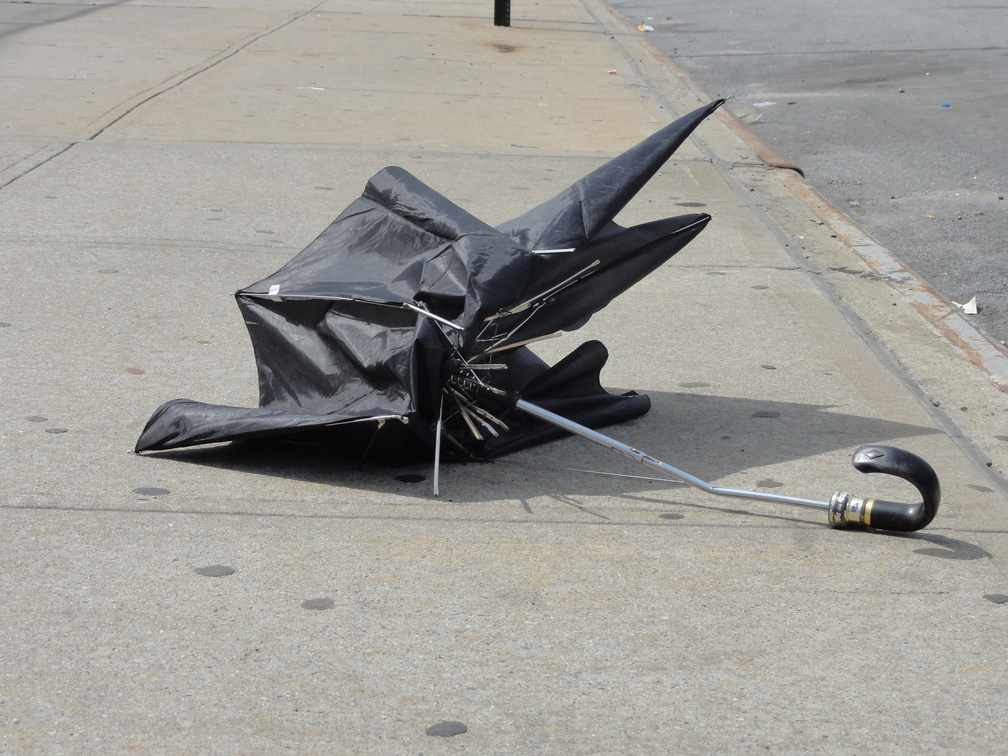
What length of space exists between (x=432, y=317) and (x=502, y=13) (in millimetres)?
14081

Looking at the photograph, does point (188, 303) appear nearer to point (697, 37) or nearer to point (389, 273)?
point (389, 273)

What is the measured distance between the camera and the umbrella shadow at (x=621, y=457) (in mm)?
3891

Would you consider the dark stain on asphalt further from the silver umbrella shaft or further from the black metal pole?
the black metal pole

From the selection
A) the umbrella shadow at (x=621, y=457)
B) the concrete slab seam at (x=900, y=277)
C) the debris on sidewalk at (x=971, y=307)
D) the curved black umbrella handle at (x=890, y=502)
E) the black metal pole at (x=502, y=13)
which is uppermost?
the black metal pole at (x=502, y=13)

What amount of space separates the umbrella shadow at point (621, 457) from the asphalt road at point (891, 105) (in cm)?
177

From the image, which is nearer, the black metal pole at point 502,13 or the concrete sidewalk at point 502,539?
the concrete sidewalk at point 502,539

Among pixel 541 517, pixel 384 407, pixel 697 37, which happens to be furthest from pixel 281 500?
pixel 697 37

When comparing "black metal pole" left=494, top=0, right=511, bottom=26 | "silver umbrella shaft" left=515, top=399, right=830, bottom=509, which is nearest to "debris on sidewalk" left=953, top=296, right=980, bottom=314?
"silver umbrella shaft" left=515, top=399, right=830, bottom=509

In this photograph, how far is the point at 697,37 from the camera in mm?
17062

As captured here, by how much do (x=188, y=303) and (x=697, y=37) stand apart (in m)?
12.9

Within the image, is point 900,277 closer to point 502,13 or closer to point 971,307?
point 971,307

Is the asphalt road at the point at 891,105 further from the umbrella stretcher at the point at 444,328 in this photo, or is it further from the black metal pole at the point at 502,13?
the umbrella stretcher at the point at 444,328

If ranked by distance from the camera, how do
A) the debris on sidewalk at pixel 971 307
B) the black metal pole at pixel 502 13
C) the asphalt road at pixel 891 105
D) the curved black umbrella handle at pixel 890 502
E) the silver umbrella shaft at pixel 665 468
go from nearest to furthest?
the curved black umbrella handle at pixel 890 502
the silver umbrella shaft at pixel 665 468
the debris on sidewalk at pixel 971 307
the asphalt road at pixel 891 105
the black metal pole at pixel 502 13

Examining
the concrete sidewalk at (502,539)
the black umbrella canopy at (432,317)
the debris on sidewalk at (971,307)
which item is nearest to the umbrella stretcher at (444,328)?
the black umbrella canopy at (432,317)
